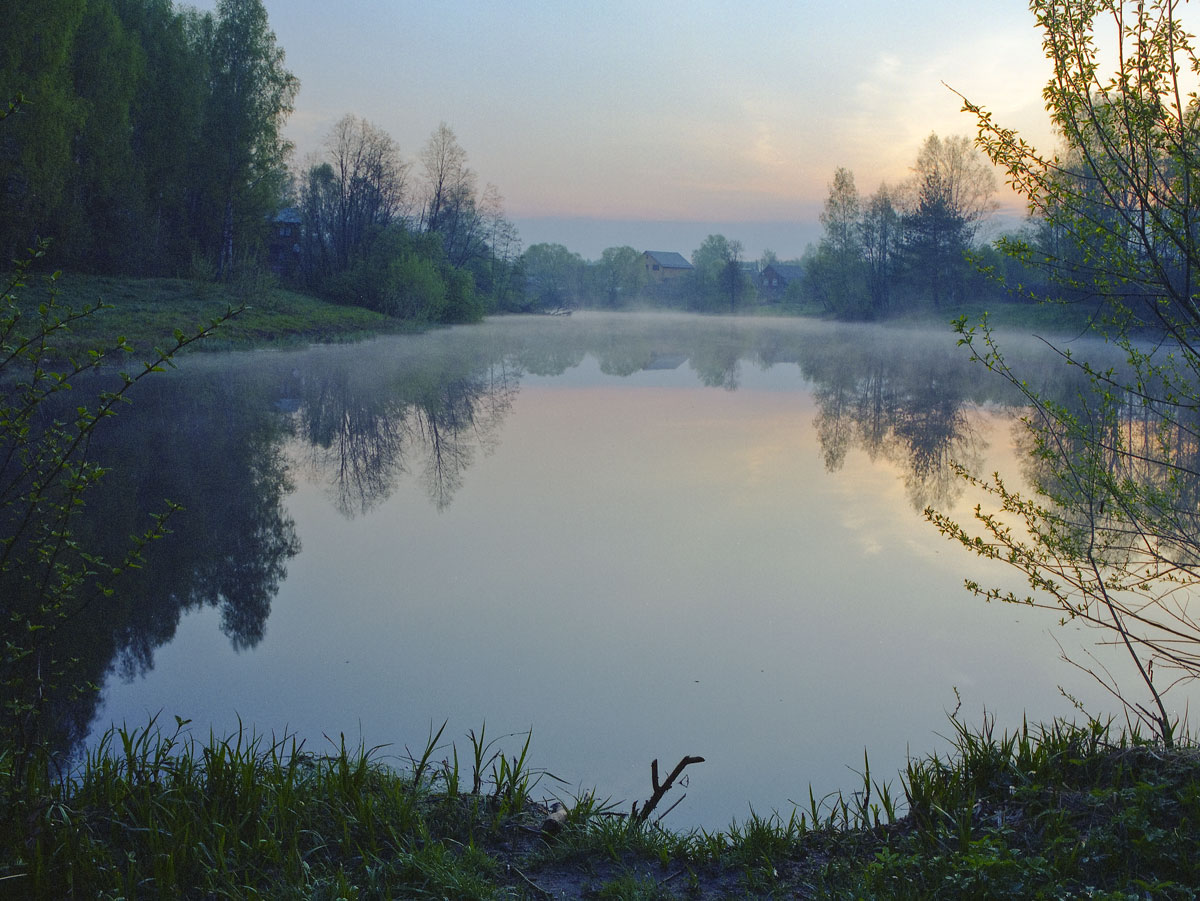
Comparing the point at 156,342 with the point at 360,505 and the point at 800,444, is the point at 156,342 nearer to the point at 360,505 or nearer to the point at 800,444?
the point at 360,505

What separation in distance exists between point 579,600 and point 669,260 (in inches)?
4366

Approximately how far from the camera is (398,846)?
9.48 feet

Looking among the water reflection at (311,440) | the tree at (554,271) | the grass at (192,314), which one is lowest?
the water reflection at (311,440)

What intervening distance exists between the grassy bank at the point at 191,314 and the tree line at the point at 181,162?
1401 mm

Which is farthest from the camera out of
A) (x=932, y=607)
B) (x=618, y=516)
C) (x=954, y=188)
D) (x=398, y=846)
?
(x=954, y=188)

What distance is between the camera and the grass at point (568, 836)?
259 cm

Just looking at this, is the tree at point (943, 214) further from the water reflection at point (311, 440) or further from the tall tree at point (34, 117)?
the tall tree at point (34, 117)

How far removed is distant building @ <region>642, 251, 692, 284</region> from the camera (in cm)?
10631

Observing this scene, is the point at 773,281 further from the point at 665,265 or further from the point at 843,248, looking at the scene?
the point at 843,248

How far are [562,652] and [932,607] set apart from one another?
2.63 m

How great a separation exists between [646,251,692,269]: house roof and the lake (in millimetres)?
100480

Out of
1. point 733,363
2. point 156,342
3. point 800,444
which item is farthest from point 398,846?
point 733,363

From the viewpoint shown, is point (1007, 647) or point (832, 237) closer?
point (1007, 647)

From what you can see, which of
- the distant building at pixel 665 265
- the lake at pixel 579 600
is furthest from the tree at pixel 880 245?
the distant building at pixel 665 265
